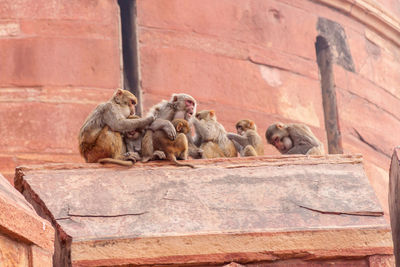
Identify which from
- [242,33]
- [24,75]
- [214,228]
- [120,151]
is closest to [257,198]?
[214,228]

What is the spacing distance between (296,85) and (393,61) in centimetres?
294

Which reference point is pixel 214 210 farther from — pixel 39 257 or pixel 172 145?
pixel 39 257

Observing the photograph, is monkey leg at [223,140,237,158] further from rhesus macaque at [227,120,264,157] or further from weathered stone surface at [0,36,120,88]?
weathered stone surface at [0,36,120,88]

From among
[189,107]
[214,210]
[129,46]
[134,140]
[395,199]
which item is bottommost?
[214,210]

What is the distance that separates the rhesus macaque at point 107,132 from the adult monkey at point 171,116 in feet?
0.37

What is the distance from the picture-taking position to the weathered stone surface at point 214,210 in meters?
9.65

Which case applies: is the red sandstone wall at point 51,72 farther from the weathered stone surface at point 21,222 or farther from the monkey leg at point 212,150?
the weathered stone surface at point 21,222

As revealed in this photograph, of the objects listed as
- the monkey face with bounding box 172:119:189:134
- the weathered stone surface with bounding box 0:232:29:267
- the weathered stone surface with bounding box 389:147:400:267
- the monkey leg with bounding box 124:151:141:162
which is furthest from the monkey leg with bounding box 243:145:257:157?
the weathered stone surface with bounding box 0:232:29:267

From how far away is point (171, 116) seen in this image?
11.5 metres

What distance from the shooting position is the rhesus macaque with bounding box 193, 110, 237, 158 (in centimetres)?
1209

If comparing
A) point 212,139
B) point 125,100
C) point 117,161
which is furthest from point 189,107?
point 117,161

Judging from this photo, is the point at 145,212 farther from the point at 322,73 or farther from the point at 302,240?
the point at 322,73

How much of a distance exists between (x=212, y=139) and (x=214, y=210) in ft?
7.10

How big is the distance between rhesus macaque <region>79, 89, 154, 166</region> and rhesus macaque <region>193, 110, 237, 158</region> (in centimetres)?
125
